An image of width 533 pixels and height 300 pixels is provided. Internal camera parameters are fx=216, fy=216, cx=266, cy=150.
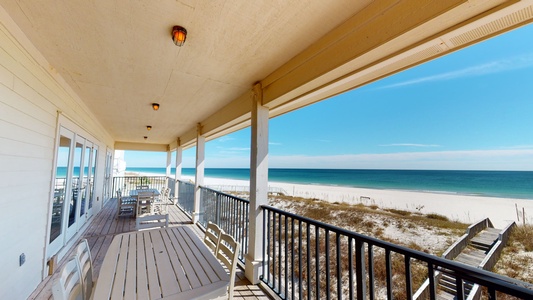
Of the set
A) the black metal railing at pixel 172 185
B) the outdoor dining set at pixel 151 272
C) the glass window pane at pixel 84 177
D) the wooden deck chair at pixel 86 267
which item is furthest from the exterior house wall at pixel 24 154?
the black metal railing at pixel 172 185

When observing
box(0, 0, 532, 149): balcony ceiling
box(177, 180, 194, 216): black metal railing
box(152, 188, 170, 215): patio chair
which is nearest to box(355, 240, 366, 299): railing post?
box(0, 0, 532, 149): balcony ceiling

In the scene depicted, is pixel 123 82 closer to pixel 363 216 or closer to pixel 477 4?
pixel 477 4

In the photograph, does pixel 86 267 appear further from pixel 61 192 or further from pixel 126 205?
pixel 126 205

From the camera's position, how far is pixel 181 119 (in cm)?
539

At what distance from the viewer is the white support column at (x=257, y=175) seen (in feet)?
9.54

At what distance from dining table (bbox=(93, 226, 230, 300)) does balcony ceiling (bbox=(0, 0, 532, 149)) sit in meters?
1.88

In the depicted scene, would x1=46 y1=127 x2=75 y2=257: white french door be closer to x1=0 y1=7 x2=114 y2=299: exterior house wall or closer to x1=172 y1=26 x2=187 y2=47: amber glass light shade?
x1=0 y1=7 x2=114 y2=299: exterior house wall

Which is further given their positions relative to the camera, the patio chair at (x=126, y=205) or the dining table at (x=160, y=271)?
the patio chair at (x=126, y=205)

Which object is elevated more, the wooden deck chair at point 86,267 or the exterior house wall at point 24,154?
the exterior house wall at point 24,154

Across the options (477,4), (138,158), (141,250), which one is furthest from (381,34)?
(138,158)

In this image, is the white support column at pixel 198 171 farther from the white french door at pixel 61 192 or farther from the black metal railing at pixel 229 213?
the white french door at pixel 61 192

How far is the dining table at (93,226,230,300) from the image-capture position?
4.17ft

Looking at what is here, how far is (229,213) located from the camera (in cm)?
392

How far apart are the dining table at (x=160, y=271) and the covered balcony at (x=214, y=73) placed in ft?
3.00
